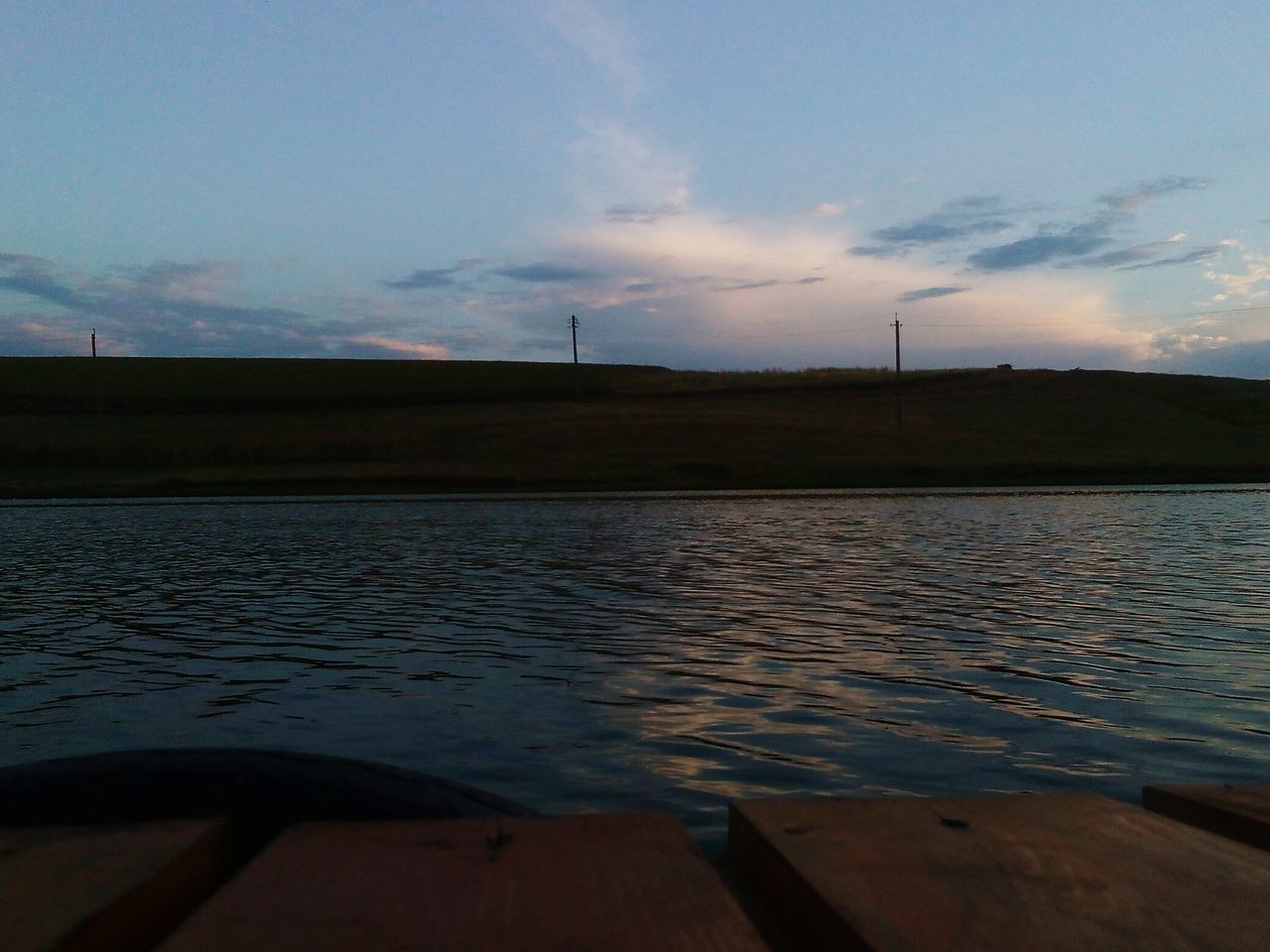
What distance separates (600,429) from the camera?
72250 mm

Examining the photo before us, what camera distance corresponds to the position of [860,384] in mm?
104875

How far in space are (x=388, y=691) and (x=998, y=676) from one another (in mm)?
5063

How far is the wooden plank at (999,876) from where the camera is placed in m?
2.04

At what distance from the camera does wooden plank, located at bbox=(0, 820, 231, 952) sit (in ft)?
6.67

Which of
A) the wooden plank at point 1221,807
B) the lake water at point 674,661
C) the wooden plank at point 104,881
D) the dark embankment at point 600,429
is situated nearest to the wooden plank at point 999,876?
the wooden plank at point 1221,807

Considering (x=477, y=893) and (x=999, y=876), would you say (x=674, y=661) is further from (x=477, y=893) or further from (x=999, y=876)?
(x=477, y=893)

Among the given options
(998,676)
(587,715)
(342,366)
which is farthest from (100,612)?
(342,366)

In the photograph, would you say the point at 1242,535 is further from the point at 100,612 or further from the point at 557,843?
the point at 557,843

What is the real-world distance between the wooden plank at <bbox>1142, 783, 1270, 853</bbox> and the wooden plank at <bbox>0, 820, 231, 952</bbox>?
8.58ft

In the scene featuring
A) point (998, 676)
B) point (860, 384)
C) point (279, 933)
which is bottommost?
point (998, 676)

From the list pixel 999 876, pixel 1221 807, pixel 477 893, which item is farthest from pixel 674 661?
pixel 477 893

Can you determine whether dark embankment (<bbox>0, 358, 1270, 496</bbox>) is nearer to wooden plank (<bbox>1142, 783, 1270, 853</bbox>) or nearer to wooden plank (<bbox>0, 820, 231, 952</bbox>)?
wooden plank (<bbox>1142, 783, 1270, 853</bbox>)

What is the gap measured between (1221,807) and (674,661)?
7.52m

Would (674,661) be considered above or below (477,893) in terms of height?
below
